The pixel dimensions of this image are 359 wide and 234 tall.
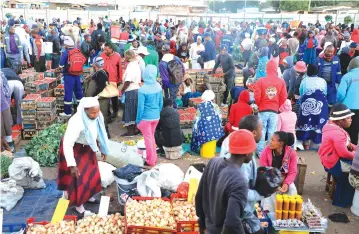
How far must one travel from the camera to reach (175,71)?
8.60 metres

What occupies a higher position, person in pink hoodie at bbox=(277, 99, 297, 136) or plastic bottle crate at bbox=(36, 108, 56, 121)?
person in pink hoodie at bbox=(277, 99, 297, 136)

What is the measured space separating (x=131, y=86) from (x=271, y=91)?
2.90 meters

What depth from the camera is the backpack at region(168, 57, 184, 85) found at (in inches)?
338

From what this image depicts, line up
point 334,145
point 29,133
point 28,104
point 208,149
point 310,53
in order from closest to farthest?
1. point 334,145
2. point 208,149
3. point 28,104
4. point 29,133
5. point 310,53

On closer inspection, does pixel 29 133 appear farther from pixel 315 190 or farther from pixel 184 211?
pixel 315 190

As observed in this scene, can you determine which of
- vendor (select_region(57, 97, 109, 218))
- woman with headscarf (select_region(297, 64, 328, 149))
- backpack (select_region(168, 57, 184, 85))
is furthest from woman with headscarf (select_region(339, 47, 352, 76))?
vendor (select_region(57, 97, 109, 218))

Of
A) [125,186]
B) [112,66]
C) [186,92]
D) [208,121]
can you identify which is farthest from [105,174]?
[186,92]

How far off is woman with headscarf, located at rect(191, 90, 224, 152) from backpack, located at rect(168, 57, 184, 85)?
1778mm

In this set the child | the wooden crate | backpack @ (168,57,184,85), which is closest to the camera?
the child

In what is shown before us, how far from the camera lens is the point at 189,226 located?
13.7ft

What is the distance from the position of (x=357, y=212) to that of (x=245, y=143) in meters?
3.29

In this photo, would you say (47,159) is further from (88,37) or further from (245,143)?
(88,37)

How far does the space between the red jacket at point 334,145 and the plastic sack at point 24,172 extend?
406cm

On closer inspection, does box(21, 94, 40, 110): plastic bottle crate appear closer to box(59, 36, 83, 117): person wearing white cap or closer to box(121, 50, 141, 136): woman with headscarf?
box(59, 36, 83, 117): person wearing white cap
